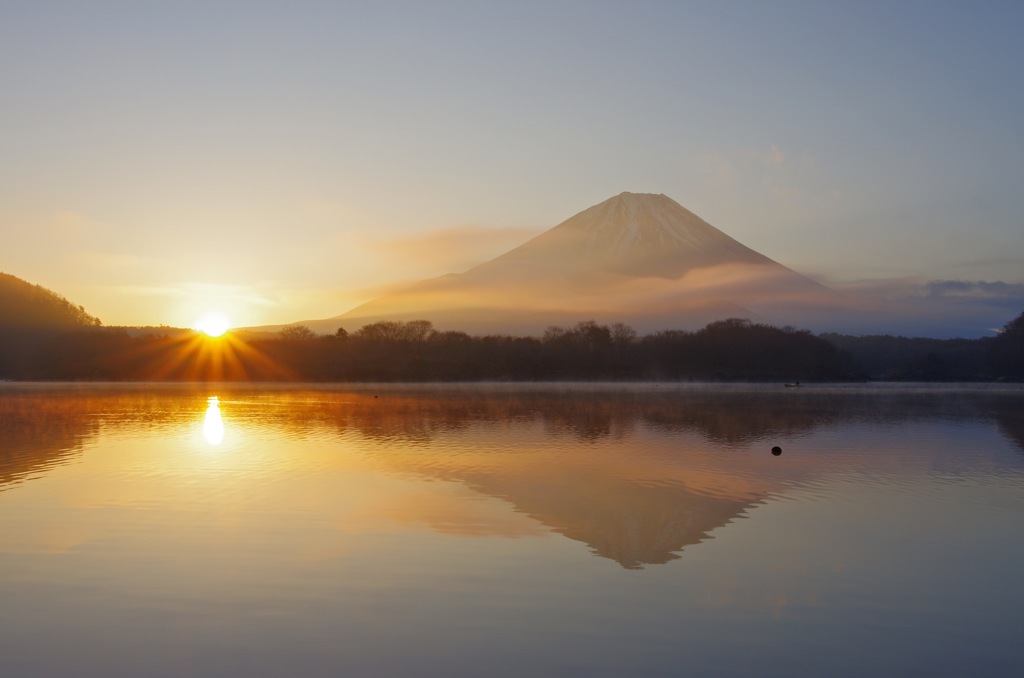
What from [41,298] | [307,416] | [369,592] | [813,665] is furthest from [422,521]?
[41,298]

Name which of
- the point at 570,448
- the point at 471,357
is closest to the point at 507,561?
the point at 570,448

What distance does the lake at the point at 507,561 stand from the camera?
25.1ft

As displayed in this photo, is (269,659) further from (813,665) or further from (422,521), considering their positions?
(422,521)

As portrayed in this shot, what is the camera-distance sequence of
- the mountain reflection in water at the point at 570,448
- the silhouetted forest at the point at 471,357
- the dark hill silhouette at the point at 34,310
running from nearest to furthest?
the mountain reflection in water at the point at 570,448 < the silhouetted forest at the point at 471,357 < the dark hill silhouette at the point at 34,310

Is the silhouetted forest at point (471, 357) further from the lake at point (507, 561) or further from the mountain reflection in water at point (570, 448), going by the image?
the lake at point (507, 561)

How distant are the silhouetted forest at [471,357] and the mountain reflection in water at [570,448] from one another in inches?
1926

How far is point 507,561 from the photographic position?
10875 millimetres

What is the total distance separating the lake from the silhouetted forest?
72.5 metres

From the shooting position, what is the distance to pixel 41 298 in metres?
114

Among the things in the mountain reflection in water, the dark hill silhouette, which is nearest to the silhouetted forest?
the dark hill silhouette

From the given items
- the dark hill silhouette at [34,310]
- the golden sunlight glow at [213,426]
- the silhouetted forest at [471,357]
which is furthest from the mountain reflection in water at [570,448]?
the dark hill silhouette at [34,310]

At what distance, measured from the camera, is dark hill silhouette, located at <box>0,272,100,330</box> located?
350 feet

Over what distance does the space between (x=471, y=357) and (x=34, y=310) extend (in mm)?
61080

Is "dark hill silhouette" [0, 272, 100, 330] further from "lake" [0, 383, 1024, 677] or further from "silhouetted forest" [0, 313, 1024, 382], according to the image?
"lake" [0, 383, 1024, 677]
